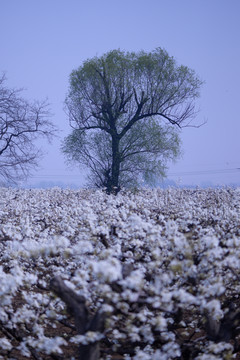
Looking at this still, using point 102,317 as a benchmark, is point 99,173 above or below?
above

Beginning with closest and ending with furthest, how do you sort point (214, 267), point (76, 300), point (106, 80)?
point (76, 300)
point (214, 267)
point (106, 80)

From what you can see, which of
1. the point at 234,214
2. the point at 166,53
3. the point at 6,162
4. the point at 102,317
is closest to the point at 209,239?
the point at 102,317

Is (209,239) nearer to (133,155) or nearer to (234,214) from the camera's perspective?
(234,214)

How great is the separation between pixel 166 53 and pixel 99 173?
9877mm

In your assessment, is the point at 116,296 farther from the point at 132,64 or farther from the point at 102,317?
the point at 132,64

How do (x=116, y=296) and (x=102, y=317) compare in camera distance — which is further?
(x=102, y=317)

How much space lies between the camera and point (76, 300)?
17.1 feet

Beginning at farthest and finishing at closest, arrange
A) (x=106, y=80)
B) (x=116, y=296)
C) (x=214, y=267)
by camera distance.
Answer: (x=106, y=80) → (x=214, y=267) → (x=116, y=296)

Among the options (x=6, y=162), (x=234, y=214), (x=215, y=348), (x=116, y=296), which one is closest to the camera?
(x=116, y=296)

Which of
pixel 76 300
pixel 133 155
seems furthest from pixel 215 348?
pixel 133 155

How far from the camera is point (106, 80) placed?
27.9 meters

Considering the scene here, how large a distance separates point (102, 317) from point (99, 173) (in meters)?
23.9

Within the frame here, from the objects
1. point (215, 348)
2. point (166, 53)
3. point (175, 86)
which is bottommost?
point (215, 348)

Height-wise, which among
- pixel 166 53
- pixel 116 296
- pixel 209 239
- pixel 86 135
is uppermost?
pixel 166 53
